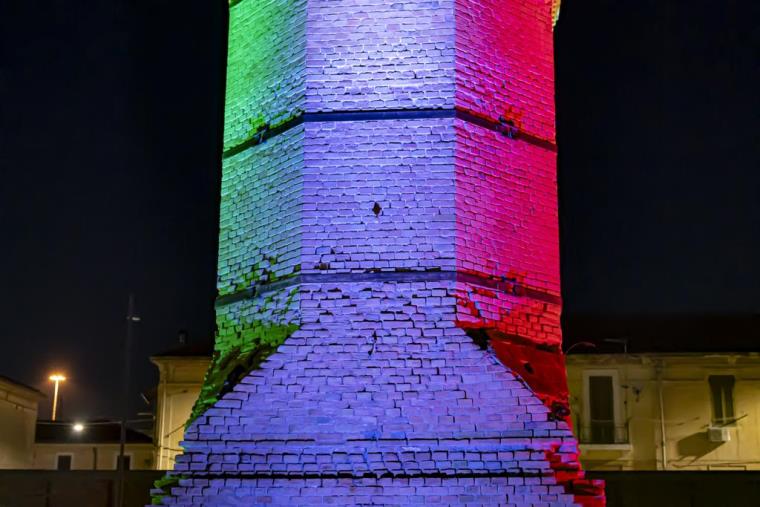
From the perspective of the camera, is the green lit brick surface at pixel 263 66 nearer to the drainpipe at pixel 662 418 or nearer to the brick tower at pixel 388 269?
the brick tower at pixel 388 269

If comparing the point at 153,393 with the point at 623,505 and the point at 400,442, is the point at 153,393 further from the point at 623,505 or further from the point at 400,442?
the point at 400,442

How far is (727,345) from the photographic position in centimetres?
2347

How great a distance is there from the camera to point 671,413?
2295cm

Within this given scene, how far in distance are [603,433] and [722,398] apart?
2751mm

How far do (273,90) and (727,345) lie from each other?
1735 centimetres

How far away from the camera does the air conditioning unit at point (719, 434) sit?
2241 centimetres

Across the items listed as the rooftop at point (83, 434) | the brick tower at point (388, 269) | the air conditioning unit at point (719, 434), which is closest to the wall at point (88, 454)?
the rooftop at point (83, 434)

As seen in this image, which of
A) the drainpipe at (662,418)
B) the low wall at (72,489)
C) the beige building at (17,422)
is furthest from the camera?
the beige building at (17,422)

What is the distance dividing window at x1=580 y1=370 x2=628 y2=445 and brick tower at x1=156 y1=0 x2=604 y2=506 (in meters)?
14.8

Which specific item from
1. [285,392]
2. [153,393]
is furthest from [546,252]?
[153,393]

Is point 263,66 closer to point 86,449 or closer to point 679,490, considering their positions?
point 679,490

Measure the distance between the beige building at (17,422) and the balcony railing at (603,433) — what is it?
629 inches

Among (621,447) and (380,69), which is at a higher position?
(380,69)

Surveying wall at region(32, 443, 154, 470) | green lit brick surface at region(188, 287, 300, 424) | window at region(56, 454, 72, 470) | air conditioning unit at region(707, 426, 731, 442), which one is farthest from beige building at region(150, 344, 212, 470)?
green lit brick surface at region(188, 287, 300, 424)
